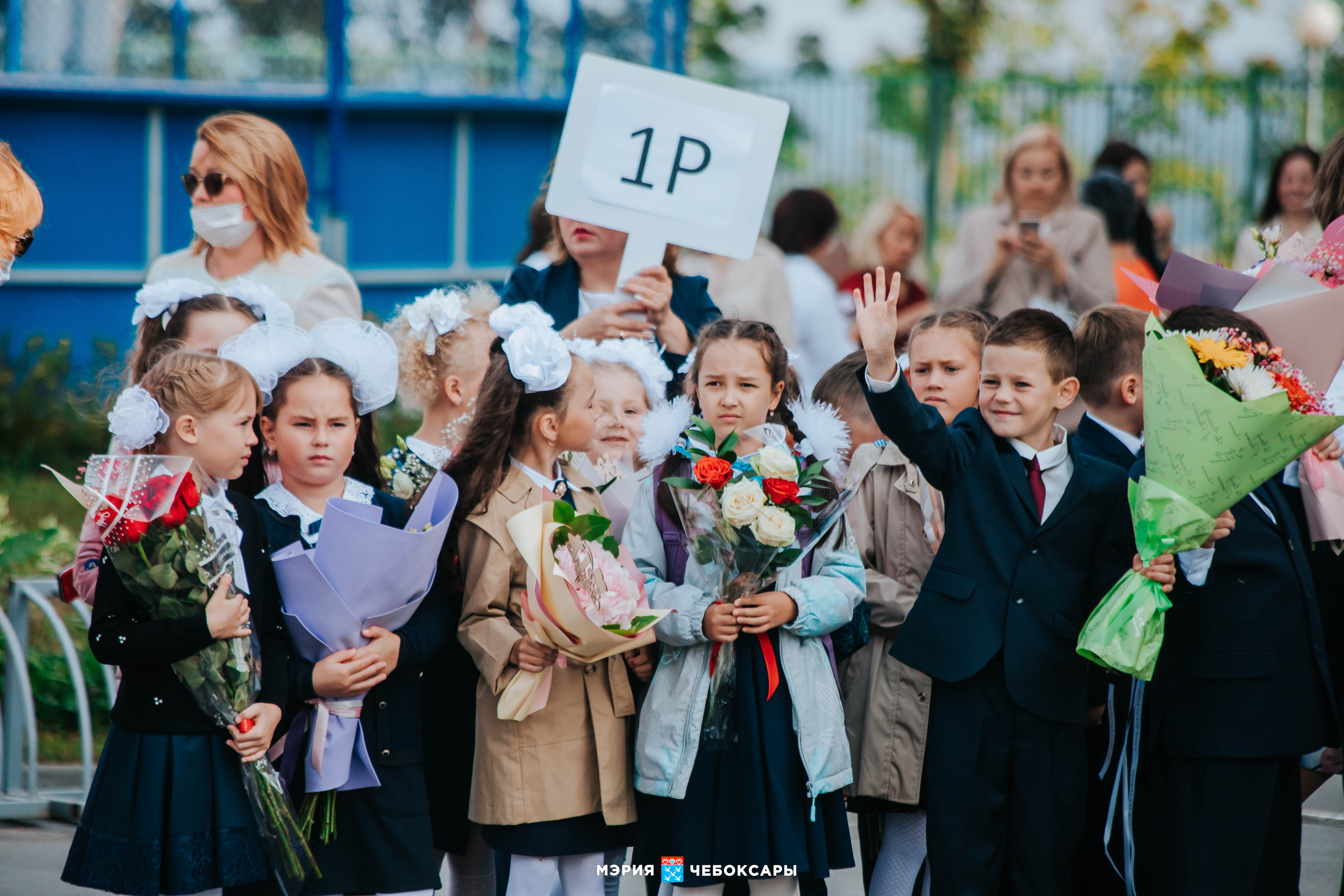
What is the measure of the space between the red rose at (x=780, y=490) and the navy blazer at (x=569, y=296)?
4.41 ft

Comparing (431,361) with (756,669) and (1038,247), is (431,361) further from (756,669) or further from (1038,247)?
(1038,247)

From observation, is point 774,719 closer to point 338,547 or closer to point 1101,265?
point 338,547

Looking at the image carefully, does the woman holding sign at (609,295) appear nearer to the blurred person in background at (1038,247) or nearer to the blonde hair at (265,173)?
the blonde hair at (265,173)

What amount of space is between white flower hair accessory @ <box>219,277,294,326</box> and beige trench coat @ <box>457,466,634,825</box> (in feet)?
3.27

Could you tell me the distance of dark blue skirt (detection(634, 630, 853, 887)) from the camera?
358 cm

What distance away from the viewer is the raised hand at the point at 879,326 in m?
3.47

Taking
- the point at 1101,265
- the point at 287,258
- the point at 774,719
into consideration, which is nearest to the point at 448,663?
the point at 774,719

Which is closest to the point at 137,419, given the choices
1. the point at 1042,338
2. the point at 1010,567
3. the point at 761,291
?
the point at 1010,567

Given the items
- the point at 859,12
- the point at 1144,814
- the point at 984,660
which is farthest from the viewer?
the point at 859,12

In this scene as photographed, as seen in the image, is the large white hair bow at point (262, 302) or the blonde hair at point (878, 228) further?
the blonde hair at point (878, 228)

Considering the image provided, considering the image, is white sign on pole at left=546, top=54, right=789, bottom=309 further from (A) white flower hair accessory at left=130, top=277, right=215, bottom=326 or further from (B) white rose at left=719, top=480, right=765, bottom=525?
(B) white rose at left=719, top=480, right=765, bottom=525

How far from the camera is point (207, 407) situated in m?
3.46

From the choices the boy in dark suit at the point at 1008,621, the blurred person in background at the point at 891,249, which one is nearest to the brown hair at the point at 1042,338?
the boy in dark suit at the point at 1008,621

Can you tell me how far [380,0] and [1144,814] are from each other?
31.4 ft
